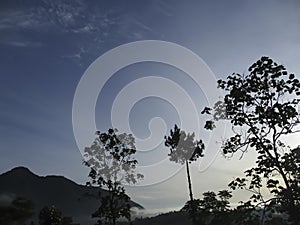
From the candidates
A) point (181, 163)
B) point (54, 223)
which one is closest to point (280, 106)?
point (181, 163)

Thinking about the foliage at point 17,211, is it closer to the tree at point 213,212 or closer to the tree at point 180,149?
the tree at point 180,149

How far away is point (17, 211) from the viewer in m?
79.2

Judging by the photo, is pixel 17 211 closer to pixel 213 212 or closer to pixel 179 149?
pixel 179 149

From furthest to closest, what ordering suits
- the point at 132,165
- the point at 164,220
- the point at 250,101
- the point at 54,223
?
the point at 164,220, the point at 54,223, the point at 132,165, the point at 250,101

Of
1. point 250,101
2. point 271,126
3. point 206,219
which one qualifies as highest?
point 250,101

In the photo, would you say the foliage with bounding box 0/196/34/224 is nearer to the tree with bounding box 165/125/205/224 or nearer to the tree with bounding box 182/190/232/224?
the tree with bounding box 165/125/205/224

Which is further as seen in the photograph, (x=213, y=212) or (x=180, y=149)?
(x=180, y=149)

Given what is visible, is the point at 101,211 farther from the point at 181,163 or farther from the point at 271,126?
the point at 271,126

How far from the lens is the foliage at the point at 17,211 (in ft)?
255

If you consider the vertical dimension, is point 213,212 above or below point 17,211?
below

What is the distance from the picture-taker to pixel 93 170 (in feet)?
107

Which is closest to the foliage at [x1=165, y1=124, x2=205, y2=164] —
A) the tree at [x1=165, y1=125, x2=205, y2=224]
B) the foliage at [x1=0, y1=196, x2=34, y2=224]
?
the tree at [x1=165, y1=125, x2=205, y2=224]

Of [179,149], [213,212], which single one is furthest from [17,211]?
[213,212]

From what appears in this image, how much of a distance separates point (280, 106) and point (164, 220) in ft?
396
